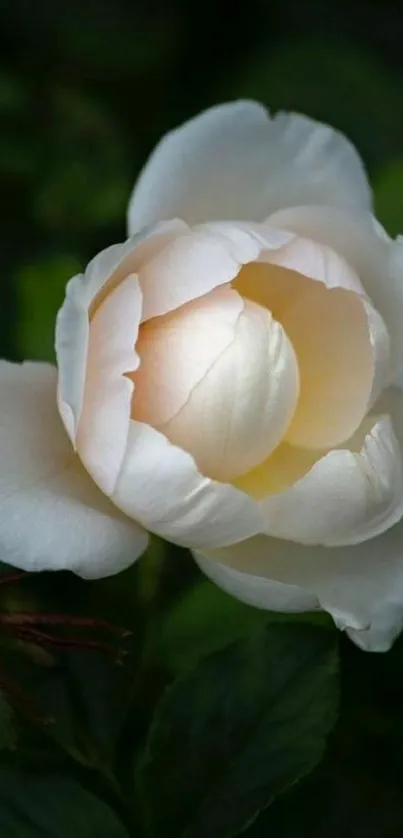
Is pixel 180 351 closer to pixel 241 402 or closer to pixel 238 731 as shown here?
pixel 241 402

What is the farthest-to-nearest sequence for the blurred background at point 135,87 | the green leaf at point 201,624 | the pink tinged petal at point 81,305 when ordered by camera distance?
1. the blurred background at point 135,87
2. the green leaf at point 201,624
3. the pink tinged petal at point 81,305

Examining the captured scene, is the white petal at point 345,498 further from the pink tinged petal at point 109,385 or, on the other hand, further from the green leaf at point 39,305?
the green leaf at point 39,305

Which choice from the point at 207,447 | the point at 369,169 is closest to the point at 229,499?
the point at 207,447

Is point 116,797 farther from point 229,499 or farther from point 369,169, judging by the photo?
point 369,169

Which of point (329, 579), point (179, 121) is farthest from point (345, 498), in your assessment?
point (179, 121)

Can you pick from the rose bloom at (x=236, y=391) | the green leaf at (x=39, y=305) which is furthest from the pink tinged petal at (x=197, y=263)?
the green leaf at (x=39, y=305)

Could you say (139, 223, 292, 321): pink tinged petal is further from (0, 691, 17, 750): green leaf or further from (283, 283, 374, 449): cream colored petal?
(0, 691, 17, 750): green leaf
